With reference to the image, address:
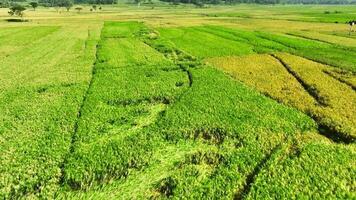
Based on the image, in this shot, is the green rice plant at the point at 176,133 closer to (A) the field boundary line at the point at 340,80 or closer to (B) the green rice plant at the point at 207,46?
(A) the field boundary line at the point at 340,80

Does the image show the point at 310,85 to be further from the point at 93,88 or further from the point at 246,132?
the point at 93,88

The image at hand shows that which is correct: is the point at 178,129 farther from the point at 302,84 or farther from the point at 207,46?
the point at 207,46

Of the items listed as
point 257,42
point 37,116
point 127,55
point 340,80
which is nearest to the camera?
point 37,116

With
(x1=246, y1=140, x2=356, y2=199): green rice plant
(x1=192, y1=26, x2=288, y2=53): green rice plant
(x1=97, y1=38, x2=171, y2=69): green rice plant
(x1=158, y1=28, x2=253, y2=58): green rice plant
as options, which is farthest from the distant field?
(x1=192, y1=26, x2=288, y2=53): green rice plant

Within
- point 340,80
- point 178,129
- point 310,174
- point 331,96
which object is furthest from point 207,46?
point 310,174

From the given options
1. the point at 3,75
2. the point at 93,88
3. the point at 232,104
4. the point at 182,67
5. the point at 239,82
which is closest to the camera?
the point at 232,104

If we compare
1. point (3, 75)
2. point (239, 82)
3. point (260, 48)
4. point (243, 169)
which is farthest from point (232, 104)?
point (260, 48)

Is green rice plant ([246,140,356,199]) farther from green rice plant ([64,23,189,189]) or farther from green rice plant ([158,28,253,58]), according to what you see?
green rice plant ([158,28,253,58])

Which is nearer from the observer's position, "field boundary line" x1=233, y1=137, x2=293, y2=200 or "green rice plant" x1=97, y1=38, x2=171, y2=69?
"field boundary line" x1=233, y1=137, x2=293, y2=200
